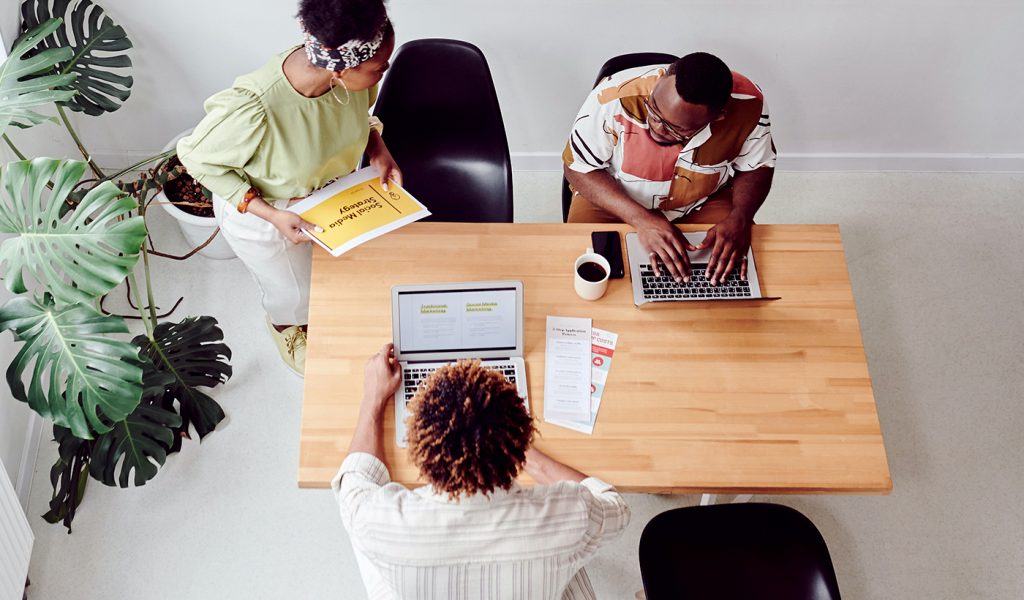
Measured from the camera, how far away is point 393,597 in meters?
1.82

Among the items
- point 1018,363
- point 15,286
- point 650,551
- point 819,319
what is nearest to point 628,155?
point 819,319

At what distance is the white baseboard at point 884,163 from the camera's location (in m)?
3.43

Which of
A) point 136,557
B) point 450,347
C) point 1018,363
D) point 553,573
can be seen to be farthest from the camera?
point 1018,363

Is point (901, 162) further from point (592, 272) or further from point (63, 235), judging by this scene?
point (63, 235)

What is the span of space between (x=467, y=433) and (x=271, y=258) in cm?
112

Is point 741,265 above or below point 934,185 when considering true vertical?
above

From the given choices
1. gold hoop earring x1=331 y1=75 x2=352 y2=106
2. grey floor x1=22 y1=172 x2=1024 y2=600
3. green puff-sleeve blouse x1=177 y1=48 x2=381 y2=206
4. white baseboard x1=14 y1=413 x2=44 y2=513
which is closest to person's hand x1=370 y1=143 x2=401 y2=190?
green puff-sleeve blouse x1=177 y1=48 x2=381 y2=206

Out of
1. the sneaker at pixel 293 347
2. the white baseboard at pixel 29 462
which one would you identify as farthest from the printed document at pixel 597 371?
the white baseboard at pixel 29 462

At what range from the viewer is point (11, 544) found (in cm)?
229

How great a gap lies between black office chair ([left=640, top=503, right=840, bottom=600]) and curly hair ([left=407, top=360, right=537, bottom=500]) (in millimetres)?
695

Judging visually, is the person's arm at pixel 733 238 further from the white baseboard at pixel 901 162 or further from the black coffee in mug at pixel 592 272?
the white baseboard at pixel 901 162

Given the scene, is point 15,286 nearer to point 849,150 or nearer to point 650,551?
point 650,551

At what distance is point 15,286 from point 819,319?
6.47 feet

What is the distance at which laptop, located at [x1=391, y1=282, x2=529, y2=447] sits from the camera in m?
1.98
